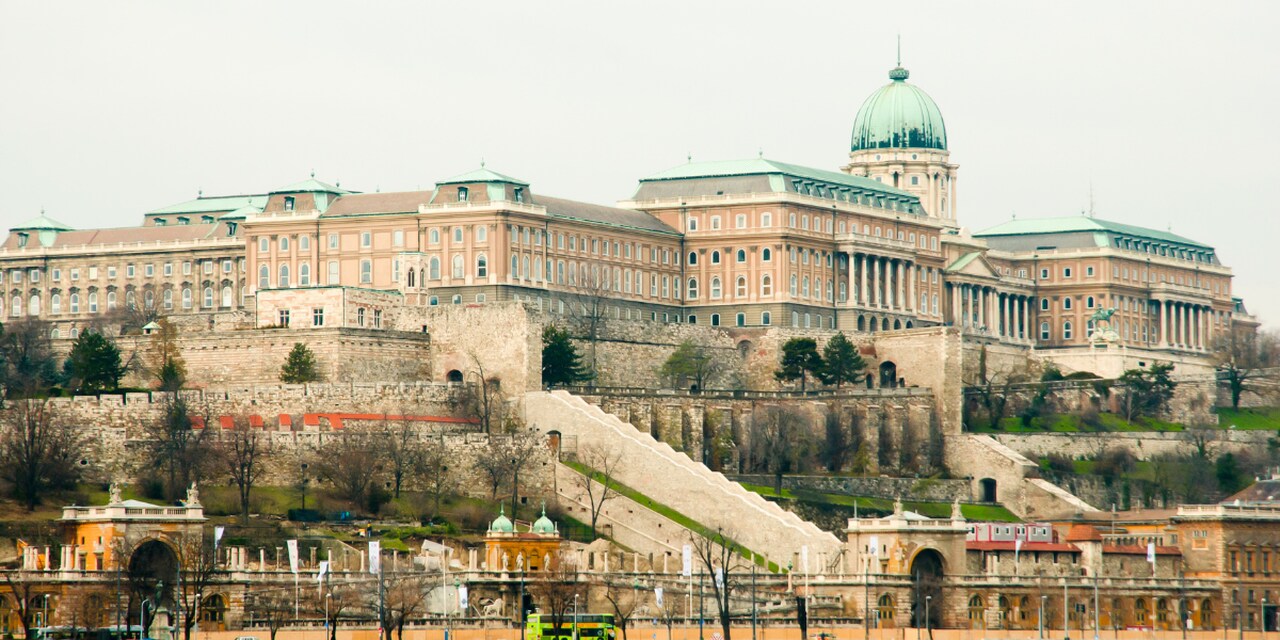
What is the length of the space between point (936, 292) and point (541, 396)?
5271 cm

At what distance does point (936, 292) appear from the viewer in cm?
19325

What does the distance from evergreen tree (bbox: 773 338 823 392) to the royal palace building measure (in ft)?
39.6

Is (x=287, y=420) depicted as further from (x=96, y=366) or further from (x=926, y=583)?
(x=926, y=583)

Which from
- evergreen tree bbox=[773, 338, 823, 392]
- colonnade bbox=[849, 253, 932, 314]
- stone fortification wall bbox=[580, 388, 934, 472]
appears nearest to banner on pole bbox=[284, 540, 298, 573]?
stone fortification wall bbox=[580, 388, 934, 472]

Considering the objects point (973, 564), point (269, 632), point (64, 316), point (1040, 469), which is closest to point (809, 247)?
point (1040, 469)

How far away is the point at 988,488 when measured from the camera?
515 ft

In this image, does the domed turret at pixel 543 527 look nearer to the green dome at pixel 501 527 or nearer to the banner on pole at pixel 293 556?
the green dome at pixel 501 527

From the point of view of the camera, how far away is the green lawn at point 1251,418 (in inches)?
6836

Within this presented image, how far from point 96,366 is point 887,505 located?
3796 cm

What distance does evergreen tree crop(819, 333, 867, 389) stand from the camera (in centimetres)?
16462

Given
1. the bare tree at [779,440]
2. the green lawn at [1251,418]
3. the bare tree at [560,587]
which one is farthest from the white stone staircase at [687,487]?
the green lawn at [1251,418]

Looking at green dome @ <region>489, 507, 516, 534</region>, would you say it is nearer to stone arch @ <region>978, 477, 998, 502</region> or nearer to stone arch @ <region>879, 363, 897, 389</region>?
stone arch @ <region>978, 477, 998, 502</region>

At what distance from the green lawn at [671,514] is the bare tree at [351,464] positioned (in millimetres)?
9800

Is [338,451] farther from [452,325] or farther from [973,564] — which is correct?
[973,564]
